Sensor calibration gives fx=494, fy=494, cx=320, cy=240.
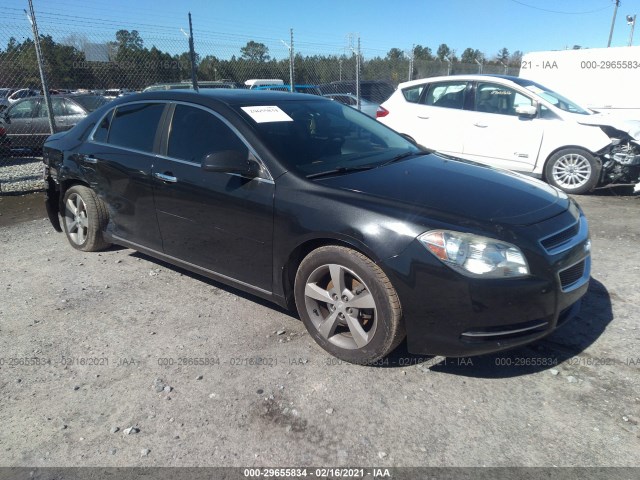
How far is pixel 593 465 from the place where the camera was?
2234 millimetres

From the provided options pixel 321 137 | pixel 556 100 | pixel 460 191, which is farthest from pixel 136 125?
pixel 556 100

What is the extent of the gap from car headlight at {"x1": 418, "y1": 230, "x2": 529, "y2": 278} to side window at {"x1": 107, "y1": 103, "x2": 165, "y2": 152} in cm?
257

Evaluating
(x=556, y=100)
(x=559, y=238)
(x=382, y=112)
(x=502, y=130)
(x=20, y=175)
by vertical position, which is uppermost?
(x=556, y=100)

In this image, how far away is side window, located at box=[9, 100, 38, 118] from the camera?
11352mm

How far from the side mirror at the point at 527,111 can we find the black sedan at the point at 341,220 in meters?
3.91

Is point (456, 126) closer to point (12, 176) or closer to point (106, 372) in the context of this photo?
point (106, 372)

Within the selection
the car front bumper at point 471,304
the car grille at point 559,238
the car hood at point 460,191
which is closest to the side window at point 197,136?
the car hood at point 460,191

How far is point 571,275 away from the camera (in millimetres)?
2848

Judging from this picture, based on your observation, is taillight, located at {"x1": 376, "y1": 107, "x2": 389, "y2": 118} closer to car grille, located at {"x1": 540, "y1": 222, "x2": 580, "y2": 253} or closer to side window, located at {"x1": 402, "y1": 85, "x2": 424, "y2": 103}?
side window, located at {"x1": 402, "y1": 85, "x2": 424, "y2": 103}

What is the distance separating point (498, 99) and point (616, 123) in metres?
1.67

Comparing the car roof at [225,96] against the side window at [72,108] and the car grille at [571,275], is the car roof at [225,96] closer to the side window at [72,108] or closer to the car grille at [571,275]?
the car grille at [571,275]

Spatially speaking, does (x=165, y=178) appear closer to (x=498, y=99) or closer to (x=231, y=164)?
(x=231, y=164)

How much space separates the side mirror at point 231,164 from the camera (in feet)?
10.5

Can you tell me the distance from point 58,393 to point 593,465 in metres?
2.81
